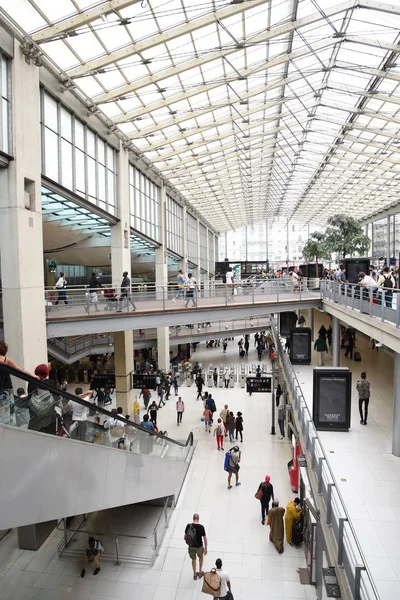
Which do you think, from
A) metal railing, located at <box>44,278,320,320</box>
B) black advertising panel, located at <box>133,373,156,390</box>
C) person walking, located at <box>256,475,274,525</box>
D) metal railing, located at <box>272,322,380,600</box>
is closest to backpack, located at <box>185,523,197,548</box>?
person walking, located at <box>256,475,274,525</box>

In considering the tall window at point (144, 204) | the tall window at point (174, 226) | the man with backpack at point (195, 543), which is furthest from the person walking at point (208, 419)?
the tall window at point (174, 226)

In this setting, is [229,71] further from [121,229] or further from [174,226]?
[174,226]

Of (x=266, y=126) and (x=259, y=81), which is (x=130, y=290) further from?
(x=266, y=126)

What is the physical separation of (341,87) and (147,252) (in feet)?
63.5

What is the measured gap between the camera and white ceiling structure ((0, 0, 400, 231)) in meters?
12.9

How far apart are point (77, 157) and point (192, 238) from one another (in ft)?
94.4

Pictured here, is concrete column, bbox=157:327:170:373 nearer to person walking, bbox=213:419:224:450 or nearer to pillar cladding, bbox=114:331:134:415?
pillar cladding, bbox=114:331:134:415

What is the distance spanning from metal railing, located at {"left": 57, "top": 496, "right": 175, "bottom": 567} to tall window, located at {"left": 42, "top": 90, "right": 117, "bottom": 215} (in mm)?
10040

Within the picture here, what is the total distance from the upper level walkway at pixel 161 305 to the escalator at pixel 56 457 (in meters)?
6.57

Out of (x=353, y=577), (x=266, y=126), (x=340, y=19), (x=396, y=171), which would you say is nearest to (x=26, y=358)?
(x=353, y=577)

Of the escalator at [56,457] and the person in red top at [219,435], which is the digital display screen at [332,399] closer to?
the escalator at [56,457]

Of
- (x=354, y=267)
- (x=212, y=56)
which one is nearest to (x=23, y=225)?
(x=212, y=56)

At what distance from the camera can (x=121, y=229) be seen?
66.2ft

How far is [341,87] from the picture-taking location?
21.9 m
